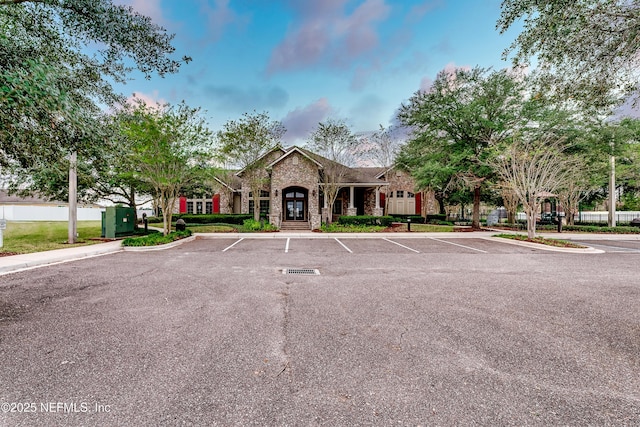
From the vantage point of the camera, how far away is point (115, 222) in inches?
588

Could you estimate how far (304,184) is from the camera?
21.3m

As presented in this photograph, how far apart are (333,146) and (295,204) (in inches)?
234

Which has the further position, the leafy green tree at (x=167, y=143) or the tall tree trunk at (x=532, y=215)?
the tall tree trunk at (x=532, y=215)

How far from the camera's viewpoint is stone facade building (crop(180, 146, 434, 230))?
2123 cm

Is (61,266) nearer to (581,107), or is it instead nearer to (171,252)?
(171,252)

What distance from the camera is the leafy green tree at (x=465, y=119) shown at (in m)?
18.0

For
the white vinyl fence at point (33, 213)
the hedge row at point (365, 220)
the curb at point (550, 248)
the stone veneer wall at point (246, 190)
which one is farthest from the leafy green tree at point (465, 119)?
→ the white vinyl fence at point (33, 213)

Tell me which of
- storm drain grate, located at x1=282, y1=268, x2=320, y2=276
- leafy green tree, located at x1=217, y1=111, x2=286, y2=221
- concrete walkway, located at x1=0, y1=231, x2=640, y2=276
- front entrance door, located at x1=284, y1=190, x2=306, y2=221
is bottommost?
storm drain grate, located at x1=282, y1=268, x2=320, y2=276

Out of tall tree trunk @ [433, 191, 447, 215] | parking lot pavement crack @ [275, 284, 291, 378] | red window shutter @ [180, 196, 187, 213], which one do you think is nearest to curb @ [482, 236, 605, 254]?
parking lot pavement crack @ [275, 284, 291, 378]

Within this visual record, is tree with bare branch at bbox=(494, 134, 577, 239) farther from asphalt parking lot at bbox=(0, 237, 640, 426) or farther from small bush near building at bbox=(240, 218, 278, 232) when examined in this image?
small bush near building at bbox=(240, 218, 278, 232)

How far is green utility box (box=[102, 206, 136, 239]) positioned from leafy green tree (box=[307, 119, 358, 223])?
12.4 meters

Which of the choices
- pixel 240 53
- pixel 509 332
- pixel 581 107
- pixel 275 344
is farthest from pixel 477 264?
pixel 240 53

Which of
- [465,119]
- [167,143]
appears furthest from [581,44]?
[465,119]

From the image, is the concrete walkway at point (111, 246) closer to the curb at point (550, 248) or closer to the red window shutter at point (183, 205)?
the curb at point (550, 248)
